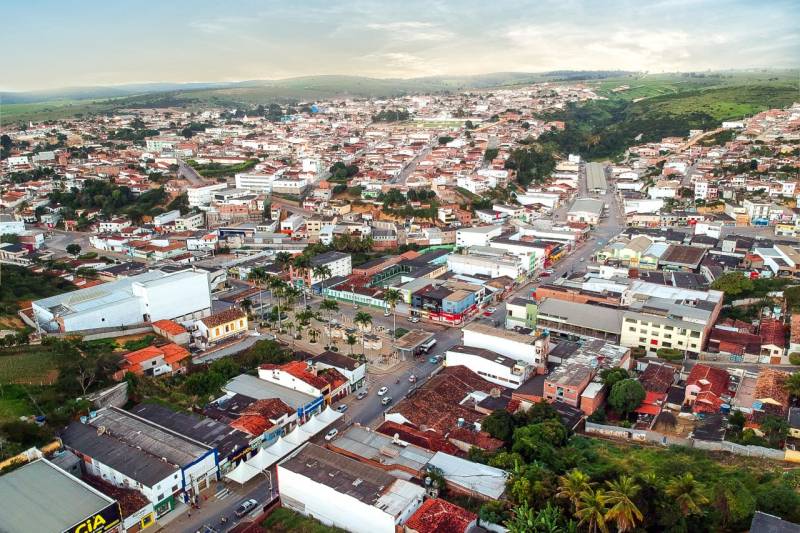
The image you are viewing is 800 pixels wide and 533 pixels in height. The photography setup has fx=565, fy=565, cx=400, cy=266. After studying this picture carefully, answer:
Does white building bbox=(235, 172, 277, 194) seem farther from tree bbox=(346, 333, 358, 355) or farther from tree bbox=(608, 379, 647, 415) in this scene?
tree bbox=(608, 379, 647, 415)

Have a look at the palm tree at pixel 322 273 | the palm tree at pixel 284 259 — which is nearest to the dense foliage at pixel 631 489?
the palm tree at pixel 322 273

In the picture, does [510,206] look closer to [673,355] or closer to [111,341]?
[673,355]

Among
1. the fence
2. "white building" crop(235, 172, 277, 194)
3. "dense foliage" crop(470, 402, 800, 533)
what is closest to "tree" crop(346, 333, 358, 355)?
"dense foliage" crop(470, 402, 800, 533)

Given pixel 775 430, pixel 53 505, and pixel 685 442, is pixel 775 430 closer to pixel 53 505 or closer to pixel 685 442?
pixel 685 442

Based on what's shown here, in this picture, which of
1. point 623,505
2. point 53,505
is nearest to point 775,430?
point 623,505

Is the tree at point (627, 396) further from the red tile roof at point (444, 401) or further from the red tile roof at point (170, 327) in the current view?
the red tile roof at point (170, 327)

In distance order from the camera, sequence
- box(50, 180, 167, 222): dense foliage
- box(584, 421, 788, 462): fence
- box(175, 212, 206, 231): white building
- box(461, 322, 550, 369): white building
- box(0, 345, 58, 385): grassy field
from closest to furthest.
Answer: box(584, 421, 788, 462): fence < box(0, 345, 58, 385): grassy field < box(461, 322, 550, 369): white building < box(175, 212, 206, 231): white building < box(50, 180, 167, 222): dense foliage
